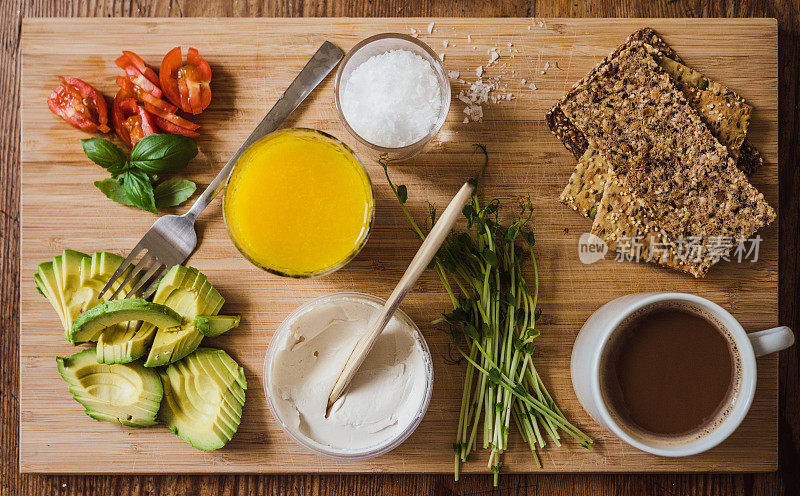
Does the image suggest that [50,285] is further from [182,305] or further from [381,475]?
[381,475]

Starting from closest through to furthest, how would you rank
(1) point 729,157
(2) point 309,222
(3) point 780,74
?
(2) point 309,222 → (1) point 729,157 → (3) point 780,74

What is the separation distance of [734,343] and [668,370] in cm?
17

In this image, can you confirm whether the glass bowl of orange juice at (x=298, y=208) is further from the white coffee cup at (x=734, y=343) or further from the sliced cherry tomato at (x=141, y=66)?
the white coffee cup at (x=734, y=343)

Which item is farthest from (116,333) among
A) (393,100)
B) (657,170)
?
(657,170)

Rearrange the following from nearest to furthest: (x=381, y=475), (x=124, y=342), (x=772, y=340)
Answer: (x=772, y=340) < (x=124, y=342) < (x=381, y=475)

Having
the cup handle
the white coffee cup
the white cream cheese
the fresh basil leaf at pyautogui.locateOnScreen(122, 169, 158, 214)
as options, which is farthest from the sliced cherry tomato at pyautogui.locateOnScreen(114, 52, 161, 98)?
the cup handle

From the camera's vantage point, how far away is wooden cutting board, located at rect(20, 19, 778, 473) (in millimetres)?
1604

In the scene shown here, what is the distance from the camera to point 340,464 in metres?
1.60

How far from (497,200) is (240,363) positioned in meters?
0.81

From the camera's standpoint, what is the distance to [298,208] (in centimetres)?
142

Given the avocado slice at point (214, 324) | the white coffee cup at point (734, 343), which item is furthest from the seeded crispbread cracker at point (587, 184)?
the avocado slice at point (214, 324)

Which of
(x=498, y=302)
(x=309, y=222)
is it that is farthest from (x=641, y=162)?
(x=309, y=222)

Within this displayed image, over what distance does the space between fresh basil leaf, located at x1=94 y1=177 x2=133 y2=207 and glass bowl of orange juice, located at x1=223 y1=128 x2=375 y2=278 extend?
0.34 meters

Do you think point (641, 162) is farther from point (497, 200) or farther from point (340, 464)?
point (340, 464)
